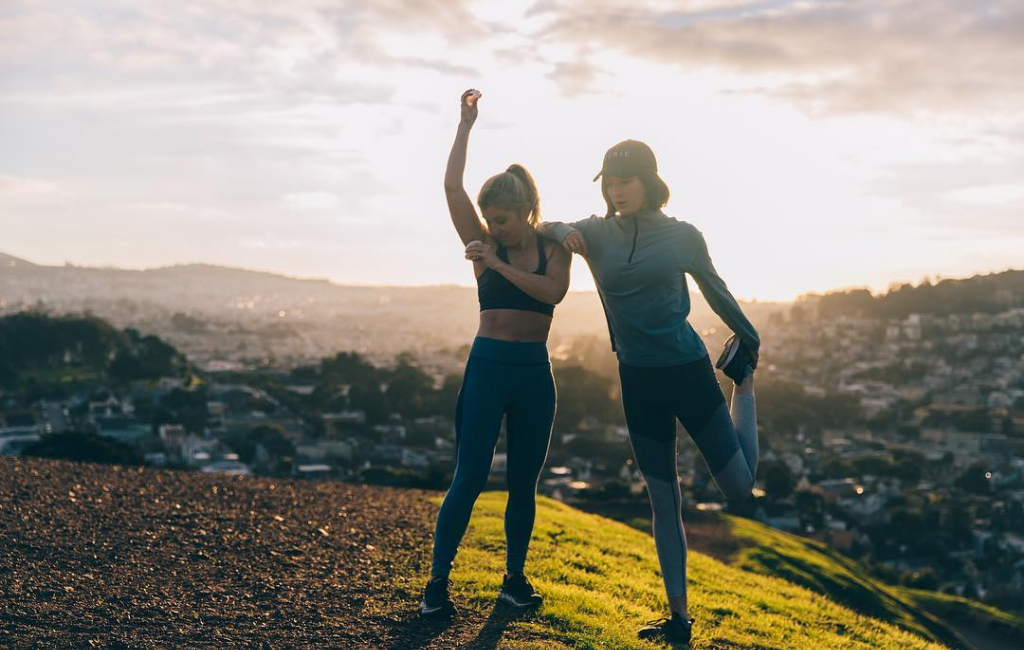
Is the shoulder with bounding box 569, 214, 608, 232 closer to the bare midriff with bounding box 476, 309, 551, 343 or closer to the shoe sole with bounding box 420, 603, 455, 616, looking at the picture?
the bare midriff with bounding box 476, 309, 551, 343

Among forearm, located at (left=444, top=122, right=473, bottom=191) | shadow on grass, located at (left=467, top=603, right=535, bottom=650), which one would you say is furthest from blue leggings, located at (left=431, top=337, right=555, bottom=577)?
forearm, located at (left=444, top=122, right=473, bottom=191)

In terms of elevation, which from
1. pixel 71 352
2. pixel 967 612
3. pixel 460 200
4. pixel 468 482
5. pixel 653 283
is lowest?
pixel 967 612

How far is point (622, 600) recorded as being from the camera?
5.77 meters

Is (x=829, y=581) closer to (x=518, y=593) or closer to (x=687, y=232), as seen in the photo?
(x=518, y=593)

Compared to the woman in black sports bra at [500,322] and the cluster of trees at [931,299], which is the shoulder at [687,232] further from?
the cluster of trees at [931,299]

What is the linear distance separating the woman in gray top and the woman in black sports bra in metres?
0.19

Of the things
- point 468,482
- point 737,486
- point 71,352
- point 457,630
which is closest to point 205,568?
point 457,630

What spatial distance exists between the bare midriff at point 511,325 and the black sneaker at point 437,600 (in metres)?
1.26

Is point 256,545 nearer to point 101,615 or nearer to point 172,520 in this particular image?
point 172,520

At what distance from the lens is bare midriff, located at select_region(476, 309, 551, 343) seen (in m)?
4.35

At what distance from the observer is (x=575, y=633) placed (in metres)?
4.53

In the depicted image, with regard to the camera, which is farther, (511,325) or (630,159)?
(511,325)

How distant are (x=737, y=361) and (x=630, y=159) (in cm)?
109

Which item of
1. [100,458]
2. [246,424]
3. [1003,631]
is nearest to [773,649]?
[100,458]
